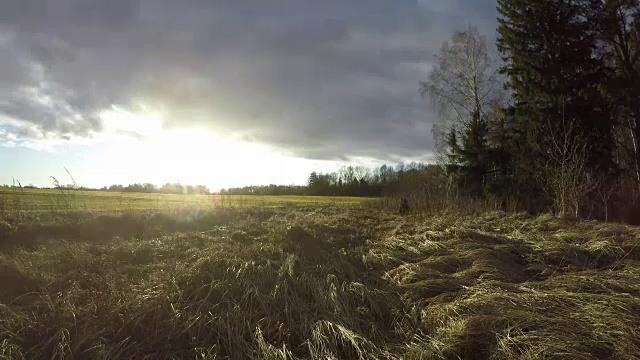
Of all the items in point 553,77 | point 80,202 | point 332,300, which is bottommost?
point 332,300

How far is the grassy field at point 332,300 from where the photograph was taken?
13.8ft

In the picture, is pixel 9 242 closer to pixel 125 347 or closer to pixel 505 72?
pixel 125 347

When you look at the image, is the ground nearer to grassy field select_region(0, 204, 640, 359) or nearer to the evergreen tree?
grassy field select_region(0, 204, 640, 359)

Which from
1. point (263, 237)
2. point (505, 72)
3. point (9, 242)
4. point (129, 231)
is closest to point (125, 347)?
point (263, 237)

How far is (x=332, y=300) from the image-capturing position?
5332mm

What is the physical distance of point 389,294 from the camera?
5656mm

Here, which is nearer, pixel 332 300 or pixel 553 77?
pixel 332 300

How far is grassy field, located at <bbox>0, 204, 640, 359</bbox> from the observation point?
4.20 m

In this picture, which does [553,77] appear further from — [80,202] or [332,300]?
[80,202]

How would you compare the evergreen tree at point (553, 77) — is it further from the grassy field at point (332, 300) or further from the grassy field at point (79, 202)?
the grassy field at point (79, 202)

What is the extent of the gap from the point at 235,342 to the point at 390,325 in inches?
68.2

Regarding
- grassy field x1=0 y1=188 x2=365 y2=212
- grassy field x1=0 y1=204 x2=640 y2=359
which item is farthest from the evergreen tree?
grassy field x1=0 y1=188 x2=365 y2=212

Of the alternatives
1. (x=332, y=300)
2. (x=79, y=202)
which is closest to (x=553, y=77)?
(x=332, y=300)

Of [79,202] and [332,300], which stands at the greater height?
[79,202]
